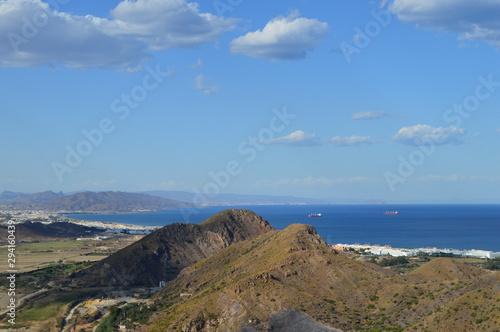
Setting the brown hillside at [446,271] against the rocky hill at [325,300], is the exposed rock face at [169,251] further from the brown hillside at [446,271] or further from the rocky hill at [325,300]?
the brown hillside at [446,271]

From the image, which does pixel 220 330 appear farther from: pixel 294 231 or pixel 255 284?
pixel 294 231

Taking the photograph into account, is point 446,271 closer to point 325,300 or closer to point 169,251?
point 325,300

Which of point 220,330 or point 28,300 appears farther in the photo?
point 28,300

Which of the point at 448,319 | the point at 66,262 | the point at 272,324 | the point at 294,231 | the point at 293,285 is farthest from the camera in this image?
the point at 66,262

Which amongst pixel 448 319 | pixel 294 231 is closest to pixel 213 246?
pixel 294 231

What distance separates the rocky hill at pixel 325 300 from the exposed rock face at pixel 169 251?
37638 millimetres

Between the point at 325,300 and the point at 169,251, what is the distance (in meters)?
72.8

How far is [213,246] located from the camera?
15050 centimetres

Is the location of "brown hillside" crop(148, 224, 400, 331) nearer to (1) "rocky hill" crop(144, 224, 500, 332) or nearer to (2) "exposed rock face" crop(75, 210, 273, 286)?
(1) "rocky hill" crop(144, 224, 500, 332)

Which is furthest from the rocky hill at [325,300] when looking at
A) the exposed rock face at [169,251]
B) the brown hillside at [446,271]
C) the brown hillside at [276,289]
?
the exposed rock face at [169,251]

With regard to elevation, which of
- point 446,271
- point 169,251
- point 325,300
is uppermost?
point 325,300

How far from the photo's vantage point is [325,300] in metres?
76.8

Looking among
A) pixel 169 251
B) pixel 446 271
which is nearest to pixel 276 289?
pixel 446 271

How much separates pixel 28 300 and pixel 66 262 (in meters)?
61.3
